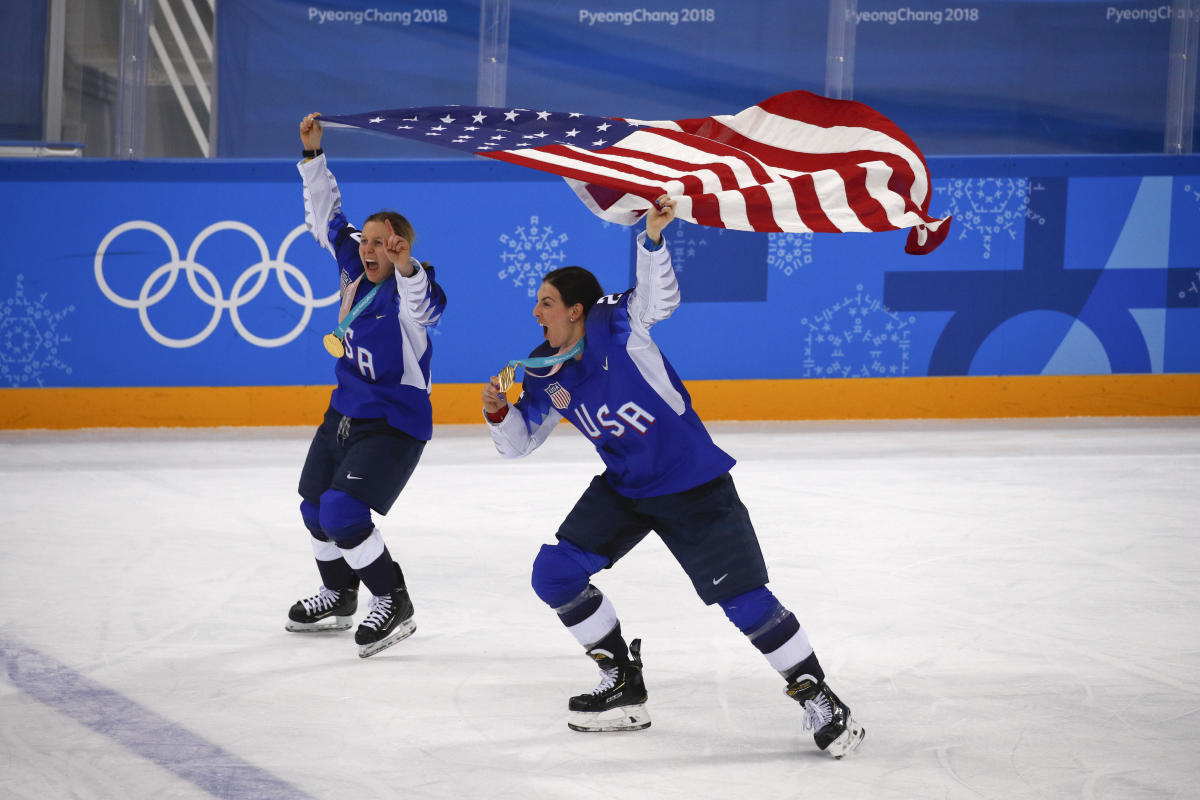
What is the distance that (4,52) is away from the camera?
9164 mm

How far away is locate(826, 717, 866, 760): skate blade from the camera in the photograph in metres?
3.22

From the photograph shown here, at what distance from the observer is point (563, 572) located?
135 inches

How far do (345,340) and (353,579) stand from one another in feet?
2.87

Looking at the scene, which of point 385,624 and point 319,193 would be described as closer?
point 385,624

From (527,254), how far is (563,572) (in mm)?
5977

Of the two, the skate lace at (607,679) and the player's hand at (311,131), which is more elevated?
the player's hand at (311,131)

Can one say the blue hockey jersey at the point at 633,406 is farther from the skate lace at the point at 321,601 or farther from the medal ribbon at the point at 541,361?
the skate lace at the point at 321,601

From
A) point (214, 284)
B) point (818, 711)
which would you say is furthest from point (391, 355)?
point (214, 284)

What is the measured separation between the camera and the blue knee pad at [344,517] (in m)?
4.12

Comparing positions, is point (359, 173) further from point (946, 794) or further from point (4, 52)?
point (946, 794)

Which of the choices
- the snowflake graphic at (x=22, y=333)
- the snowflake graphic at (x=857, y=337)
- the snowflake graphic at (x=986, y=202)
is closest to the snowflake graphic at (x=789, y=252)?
the snowflake graphic at (x=857, y=337)

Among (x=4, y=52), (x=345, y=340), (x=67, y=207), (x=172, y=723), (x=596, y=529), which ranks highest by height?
(x=4, y=52)

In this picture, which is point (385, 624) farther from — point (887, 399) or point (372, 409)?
point (887, 399)

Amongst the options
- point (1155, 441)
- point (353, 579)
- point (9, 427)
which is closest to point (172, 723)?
point (353, 579)
